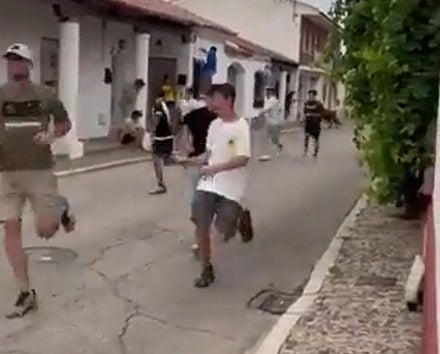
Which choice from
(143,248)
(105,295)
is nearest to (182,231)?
(143,248)

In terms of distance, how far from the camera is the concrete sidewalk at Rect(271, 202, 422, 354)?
673 cm

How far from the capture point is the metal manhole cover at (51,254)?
959 centimetres

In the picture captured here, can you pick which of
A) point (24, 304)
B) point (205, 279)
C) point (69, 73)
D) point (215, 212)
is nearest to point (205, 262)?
point (205, 279)

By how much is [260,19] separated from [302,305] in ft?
146

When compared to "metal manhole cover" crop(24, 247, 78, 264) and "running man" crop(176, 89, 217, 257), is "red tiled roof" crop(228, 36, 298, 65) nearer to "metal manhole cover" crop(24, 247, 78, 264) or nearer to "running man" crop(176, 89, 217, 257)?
"running man" crop(176, 89, 217, 257)

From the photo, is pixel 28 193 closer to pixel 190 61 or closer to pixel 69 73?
pixel 69 73

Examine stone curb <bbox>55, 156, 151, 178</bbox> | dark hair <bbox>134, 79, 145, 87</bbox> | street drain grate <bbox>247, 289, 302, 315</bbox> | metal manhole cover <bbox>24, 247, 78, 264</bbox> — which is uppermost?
dark hair <bbox>134, 79, 145, 87</bbox>

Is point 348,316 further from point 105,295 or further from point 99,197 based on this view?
point 99,197

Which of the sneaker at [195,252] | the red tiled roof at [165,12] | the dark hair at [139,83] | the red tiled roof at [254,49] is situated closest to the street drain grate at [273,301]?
the sneaker at [195,252]

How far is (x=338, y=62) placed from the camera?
12.1 m

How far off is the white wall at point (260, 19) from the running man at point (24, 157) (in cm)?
3775

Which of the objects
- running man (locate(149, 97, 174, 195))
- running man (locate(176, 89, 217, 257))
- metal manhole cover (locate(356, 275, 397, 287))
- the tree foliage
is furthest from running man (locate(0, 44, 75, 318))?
running man (locate(149, 97, 174, 195))

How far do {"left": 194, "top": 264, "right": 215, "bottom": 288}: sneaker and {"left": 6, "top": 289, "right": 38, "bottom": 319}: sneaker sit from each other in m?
1.62

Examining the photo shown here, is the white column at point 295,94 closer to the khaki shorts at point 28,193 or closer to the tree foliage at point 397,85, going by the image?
the tree foliage at point 397,85
